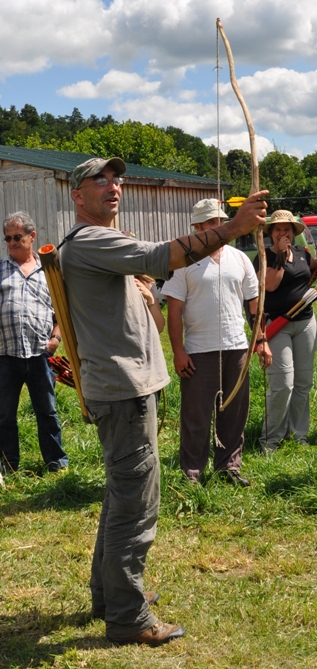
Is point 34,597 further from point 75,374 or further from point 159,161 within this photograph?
point 159,161

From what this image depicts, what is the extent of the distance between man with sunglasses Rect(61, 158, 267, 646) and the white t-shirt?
1.92 m

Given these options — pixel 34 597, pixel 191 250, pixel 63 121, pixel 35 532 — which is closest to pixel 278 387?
pixel 35 532

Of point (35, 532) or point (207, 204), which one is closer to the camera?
point (35, 532)

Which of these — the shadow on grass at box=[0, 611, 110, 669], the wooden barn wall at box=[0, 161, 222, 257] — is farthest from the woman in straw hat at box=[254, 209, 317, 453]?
the wooden barn wall at box=[0, 161, 222, 257]

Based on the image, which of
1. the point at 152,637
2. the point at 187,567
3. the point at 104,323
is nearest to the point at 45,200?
the point at 187,567

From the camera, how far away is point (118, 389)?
3459 millimetres

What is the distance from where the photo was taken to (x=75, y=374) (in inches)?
149

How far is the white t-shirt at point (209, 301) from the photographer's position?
552 cm

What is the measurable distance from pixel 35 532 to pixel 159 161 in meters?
38.4

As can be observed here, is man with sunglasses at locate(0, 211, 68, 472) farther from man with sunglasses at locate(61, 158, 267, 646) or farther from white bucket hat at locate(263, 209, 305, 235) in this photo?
man with sunglasses at locate(61, 158, 267, 646)

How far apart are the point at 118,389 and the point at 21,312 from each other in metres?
2.75

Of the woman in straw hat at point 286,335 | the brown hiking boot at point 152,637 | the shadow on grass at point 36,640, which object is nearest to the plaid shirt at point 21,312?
the woman in straw hat at point 286,335

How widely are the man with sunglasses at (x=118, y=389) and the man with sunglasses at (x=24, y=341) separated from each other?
8.19 ft

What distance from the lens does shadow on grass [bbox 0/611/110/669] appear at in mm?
3527
